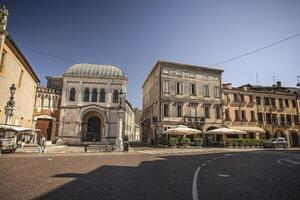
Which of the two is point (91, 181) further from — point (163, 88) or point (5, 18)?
point (163, 88)

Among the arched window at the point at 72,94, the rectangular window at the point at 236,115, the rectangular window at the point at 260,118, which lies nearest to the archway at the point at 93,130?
the arched window at the point at 72,94

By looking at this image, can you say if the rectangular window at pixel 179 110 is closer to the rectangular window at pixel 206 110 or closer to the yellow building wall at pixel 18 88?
the rectangular window at pixel 206 110

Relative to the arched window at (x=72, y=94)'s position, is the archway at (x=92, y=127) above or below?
below

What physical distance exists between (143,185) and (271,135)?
35.3 meters

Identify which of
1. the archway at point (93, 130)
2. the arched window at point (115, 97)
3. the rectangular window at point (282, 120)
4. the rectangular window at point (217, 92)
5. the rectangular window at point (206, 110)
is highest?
the rectangular window at point (217, 92)

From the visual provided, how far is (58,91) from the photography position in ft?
98.2

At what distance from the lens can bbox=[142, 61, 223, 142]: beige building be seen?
2819cm

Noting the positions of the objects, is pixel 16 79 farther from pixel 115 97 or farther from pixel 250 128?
pixel 250 128

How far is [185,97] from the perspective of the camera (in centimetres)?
2927

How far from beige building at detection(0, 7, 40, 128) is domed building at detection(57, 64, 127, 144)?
14.8 ft

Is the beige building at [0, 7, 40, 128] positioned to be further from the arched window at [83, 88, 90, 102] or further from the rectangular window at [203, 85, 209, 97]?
the rectangular window at [203, 85, 209, 97]

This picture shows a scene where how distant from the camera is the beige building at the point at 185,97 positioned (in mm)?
28188

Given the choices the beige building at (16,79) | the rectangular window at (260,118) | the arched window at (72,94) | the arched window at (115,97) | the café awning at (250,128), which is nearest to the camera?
the beige building at (16,79)

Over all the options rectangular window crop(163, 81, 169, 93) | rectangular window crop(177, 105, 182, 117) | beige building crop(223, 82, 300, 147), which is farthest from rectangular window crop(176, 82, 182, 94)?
beige building crop(223, 82, 300, 147)
